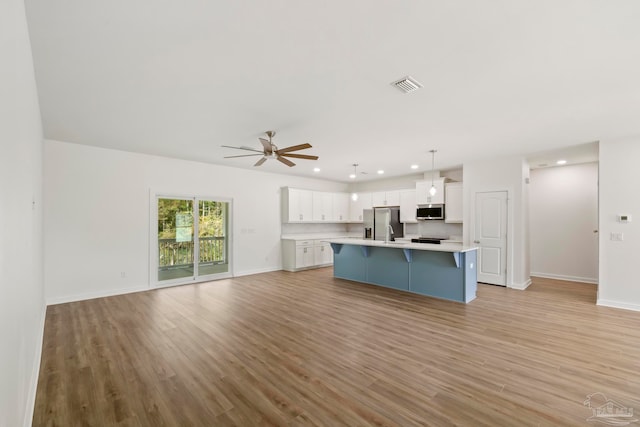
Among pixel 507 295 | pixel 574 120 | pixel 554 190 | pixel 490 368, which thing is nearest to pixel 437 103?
pixel 574 120

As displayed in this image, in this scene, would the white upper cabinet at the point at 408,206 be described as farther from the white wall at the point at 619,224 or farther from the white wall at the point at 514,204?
the white wall at the point at 619,224

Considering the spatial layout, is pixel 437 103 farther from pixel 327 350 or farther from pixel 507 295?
pixel 507 295

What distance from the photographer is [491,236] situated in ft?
20.1

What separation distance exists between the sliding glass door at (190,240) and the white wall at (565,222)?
7.77 metres

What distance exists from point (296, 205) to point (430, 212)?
3.74m

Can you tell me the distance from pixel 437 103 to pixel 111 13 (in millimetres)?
3136

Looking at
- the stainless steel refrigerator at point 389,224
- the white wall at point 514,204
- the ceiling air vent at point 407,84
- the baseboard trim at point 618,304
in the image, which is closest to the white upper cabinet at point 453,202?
the white wall at point 514,204

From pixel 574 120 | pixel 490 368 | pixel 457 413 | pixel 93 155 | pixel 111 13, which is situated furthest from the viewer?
pixel 93 155

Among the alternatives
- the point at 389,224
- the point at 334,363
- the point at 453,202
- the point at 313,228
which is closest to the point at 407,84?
the point at 334,363

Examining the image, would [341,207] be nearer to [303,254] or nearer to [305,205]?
[305,205]

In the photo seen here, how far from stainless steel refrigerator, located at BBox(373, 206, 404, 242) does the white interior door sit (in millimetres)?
2311

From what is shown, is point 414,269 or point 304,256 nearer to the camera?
point 414,269

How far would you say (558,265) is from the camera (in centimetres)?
670

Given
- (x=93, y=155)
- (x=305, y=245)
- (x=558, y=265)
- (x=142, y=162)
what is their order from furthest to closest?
(x=305, y=245) → (x=558, y=265) → (x=142, y=162) → (x=93, y=155)
